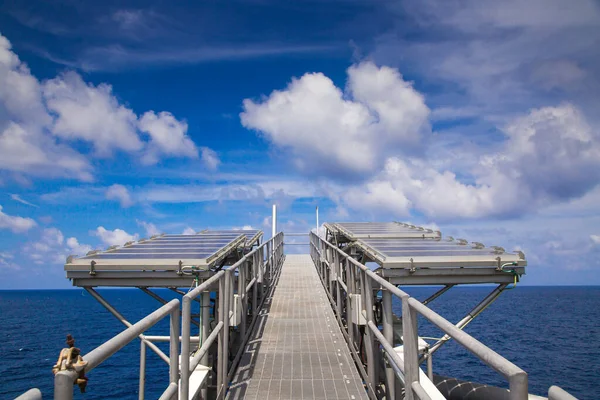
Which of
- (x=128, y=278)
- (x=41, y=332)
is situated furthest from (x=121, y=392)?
(x=41, y=332)

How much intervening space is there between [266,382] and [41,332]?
83638 mm

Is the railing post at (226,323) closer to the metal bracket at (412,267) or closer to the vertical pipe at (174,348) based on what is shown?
the vertical pipe at (174,348)

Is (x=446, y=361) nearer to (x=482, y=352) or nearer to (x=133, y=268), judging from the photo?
(x=133, y=268)

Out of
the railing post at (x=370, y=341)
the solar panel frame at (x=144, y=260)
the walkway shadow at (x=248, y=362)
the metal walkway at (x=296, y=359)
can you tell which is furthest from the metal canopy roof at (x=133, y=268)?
the railing post at (x=370, y=341)

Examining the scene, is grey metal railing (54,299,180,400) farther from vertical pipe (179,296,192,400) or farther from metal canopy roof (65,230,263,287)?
metal canopy roof (65,230,263,287)

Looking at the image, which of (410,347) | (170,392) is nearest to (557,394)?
(410,347)

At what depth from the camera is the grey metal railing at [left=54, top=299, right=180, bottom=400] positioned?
5.61 ft

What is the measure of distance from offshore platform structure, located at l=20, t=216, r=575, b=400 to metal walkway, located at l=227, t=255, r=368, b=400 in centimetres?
2

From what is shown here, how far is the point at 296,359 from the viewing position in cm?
682

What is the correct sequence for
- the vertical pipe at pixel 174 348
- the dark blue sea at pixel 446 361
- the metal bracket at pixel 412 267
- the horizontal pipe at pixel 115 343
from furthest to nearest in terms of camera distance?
the dark blue sea at pixel 446 361 < the metal bracket at pixel 412 267 < the vertical pipe at pixel 174 348 < the horizontal pipe at pixel 115 343

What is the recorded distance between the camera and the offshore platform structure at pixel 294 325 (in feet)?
10.6

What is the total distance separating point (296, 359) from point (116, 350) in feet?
16.4

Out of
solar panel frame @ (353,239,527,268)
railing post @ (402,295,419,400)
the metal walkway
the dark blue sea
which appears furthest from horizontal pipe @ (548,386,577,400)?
the dark blue sea

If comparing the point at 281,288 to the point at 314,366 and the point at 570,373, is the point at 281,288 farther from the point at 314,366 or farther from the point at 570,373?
the point at 570,373
